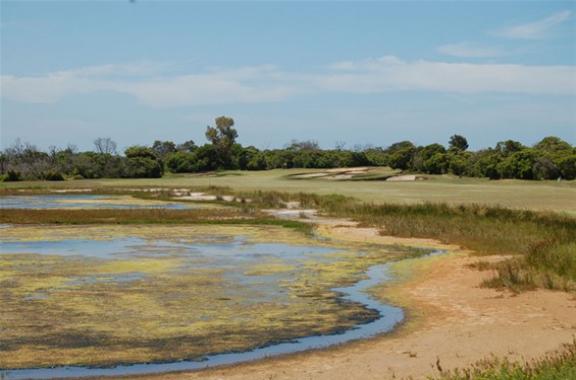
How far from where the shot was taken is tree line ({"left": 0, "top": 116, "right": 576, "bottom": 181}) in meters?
86.1

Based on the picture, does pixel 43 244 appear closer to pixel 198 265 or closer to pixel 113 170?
pixel 198 265

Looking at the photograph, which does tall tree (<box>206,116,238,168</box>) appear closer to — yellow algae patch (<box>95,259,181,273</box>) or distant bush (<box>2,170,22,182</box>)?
distant bush (<box>2,170,22,182</box>)

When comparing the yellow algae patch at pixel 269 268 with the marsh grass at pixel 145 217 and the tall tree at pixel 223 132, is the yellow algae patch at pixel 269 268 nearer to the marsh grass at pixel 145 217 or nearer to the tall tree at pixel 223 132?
the marsh grass at pixel 145 217

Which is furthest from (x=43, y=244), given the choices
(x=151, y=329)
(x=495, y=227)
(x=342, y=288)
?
(x=495, y=227)

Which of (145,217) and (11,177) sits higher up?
(11,177)

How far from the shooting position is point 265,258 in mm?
27625

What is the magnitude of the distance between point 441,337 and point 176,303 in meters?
6.60

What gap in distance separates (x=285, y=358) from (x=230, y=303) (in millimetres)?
5192

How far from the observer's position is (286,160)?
141 m

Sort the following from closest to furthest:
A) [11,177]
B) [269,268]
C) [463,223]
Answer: [269,268] < [463,223] < [11,177]

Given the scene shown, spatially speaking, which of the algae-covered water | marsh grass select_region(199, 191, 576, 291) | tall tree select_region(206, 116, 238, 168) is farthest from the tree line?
the algae-covered water

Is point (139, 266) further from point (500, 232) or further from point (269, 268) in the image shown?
point (500, 232)

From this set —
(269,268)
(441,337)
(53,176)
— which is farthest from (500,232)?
(53,176)

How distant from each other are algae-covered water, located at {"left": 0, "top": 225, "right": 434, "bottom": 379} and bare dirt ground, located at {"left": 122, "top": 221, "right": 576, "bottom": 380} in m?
0.70
